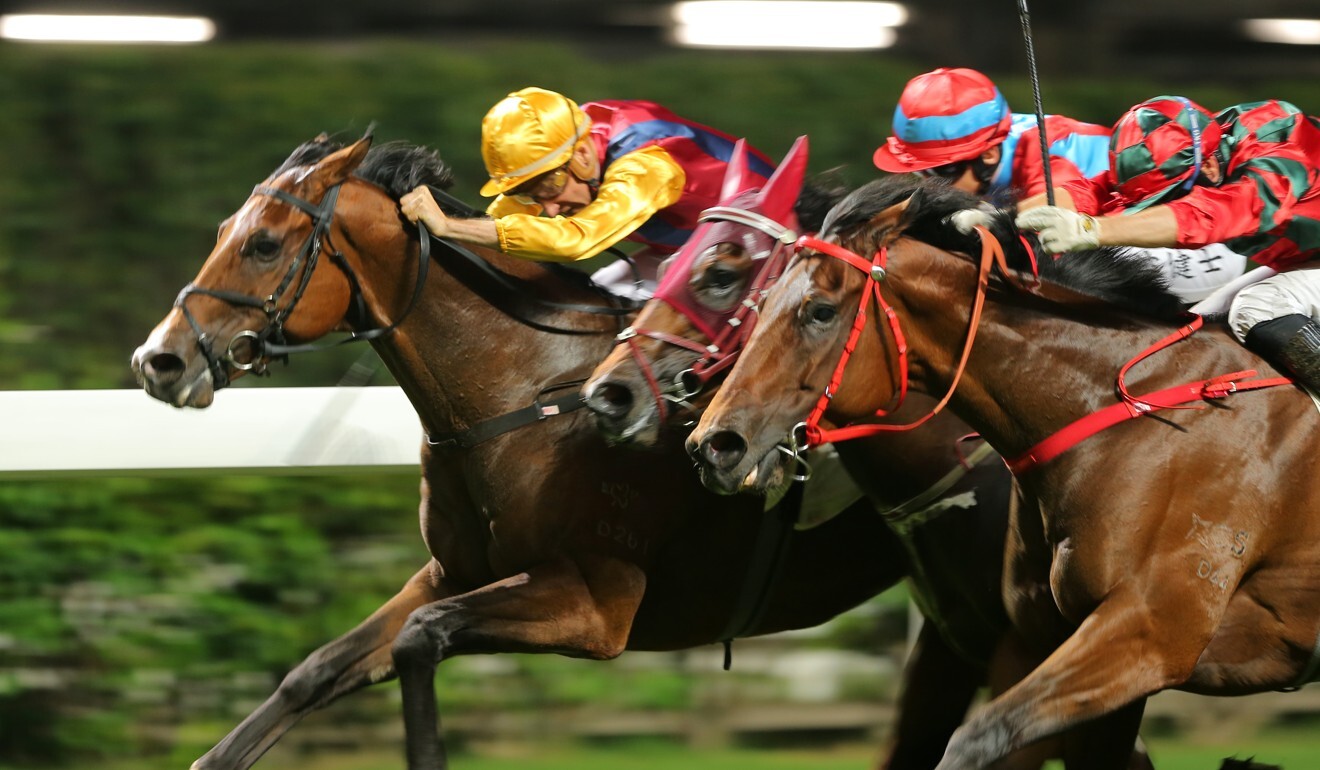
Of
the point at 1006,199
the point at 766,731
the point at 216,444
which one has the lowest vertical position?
the point at 766,731

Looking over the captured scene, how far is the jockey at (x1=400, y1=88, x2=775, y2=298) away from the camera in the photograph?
366cm

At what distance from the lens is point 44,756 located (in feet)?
14.6

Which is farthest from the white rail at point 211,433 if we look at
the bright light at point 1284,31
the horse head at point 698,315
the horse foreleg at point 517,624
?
the bright light at point 1284,31

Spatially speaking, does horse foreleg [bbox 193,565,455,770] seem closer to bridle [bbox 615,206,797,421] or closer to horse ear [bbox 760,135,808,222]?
bridle [bbox 615,206,797,421]

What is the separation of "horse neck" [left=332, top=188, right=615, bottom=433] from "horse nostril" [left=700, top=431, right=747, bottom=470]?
0.94m

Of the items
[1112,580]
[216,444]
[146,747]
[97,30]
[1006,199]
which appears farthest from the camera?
[97,30]

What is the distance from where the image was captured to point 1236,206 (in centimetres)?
310

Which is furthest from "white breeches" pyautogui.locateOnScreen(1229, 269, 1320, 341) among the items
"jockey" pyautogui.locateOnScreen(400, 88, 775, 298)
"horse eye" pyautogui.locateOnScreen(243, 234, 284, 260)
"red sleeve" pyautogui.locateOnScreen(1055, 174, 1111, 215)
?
"horse eye" pyautogui.locateOnScreen(243, 234, 284, 260)

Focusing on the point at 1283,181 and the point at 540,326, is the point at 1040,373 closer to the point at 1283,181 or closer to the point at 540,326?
the point at 1283,181

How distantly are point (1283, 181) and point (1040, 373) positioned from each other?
0.59 metres

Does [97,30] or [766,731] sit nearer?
[766,731]

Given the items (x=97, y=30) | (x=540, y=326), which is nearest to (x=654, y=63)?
(x=540, y=326)

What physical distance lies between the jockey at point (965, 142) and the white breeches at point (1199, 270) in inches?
10.7

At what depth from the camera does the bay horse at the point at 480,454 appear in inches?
140
